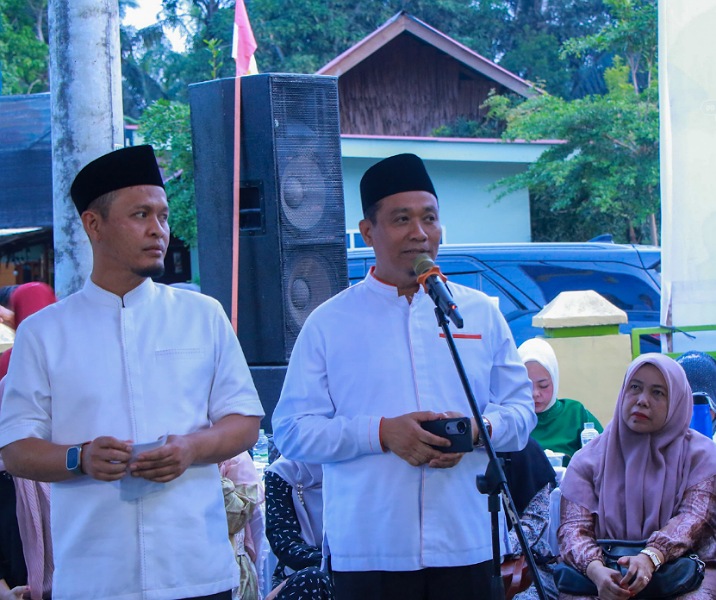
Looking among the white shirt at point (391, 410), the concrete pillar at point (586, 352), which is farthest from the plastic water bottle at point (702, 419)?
the white shirt at point (391, 410)

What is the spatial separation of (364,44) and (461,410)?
54.6ft

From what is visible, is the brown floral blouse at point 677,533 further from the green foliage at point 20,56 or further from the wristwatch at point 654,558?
the green foliage at point 20,56

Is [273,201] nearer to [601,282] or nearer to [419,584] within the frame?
[419,584]

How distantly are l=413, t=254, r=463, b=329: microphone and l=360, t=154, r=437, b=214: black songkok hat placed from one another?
0.26 metres

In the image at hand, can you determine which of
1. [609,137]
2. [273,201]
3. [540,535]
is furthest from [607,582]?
[609,137]

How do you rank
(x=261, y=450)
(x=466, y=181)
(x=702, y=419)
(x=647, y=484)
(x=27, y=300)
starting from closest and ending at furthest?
(x=647, y=484), (x=27, y=300), (x=702, y=419), (x=261, y=450), (x=466, y=181)

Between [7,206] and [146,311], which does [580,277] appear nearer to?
[7,206]

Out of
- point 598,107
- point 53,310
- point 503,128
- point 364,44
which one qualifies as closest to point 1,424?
point 53,310

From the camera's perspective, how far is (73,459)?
98.8 inches

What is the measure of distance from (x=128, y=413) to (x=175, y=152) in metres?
12.7

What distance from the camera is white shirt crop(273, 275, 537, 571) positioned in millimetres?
2773

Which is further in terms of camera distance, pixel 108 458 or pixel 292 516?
pixel 292 516

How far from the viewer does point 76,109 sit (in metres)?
4.78

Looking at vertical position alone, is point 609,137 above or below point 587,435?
above
